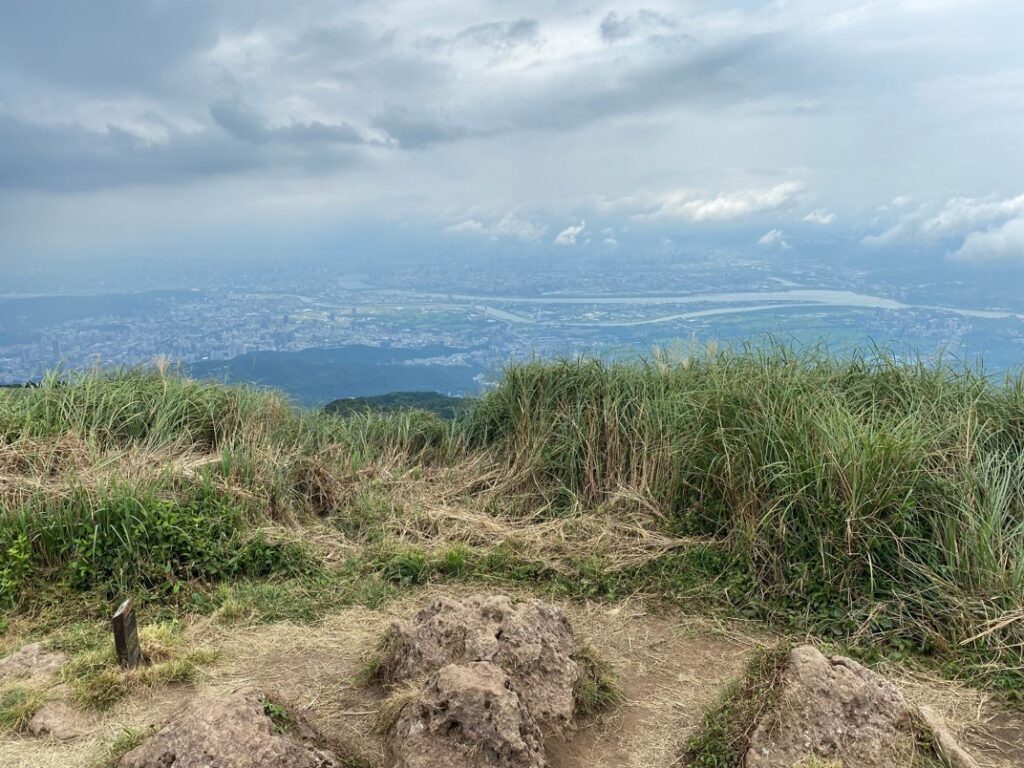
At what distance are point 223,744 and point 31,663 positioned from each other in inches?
71.4

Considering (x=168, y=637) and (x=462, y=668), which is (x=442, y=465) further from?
(x=462, y=668)

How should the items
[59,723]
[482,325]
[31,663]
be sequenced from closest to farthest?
1. [59,723]
2. [31,663]
3. [482,325]

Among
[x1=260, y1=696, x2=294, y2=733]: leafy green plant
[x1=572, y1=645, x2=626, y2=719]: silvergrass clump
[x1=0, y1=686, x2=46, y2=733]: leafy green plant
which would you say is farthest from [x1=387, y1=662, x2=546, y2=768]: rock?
[x1=0, y1=686, x2=46, y2=733]: leafy green plant

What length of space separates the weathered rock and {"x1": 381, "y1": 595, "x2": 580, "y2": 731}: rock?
2.62ft

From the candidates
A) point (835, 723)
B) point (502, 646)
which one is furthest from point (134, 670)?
point (835, 723)

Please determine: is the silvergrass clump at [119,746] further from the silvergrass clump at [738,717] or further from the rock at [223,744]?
the silvergrass clump at [738,717]

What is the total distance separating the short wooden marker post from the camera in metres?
3.24

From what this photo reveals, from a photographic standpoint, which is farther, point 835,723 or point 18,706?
point 18,706

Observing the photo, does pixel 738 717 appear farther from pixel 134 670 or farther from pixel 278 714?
pixel 134 670

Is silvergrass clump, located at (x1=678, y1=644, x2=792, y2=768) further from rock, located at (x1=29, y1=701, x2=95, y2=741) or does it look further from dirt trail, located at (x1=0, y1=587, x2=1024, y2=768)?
rock, located at (x1=29, y1=701, x2=95, y2=741)

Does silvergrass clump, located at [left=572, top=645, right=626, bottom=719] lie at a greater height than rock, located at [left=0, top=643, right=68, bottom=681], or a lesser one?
greater

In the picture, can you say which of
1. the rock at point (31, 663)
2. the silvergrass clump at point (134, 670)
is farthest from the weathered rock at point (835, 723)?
the rock at point (31, 663)

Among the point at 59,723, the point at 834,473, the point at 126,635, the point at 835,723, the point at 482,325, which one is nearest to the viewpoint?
the point at 835,723

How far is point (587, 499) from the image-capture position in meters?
5.46
